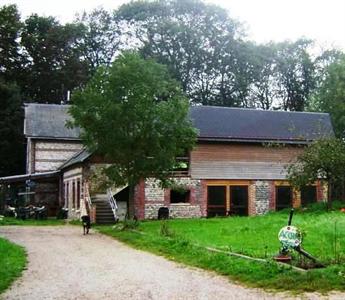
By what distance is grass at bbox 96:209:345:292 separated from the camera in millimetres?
10359

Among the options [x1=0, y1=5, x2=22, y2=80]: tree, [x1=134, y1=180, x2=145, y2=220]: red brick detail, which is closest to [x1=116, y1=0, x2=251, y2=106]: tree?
[x1=0, y1=5, x2=22, y2=80]: tree

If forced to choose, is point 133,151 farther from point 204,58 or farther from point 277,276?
point 204,58

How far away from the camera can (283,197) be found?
36.0 meters

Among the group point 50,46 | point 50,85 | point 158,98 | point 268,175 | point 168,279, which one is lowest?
point 168,279

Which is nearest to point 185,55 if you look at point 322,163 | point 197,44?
point 197,44

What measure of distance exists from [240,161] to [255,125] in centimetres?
317

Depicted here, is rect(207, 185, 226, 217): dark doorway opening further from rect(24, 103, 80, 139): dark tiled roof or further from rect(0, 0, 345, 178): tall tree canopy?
rect(0, 0, 345, 178): tall tree canopy

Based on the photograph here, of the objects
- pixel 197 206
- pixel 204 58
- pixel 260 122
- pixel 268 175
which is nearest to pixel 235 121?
pixel 260 122

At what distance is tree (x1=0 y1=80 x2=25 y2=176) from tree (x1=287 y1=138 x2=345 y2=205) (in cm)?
2755

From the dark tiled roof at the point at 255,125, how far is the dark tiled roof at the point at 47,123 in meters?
9.89

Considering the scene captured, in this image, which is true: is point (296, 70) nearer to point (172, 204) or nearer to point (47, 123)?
point (47, 123)

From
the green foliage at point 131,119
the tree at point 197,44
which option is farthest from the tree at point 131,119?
the tree at point 197,44

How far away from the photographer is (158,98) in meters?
25.6

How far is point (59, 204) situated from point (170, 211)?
33.0ft
